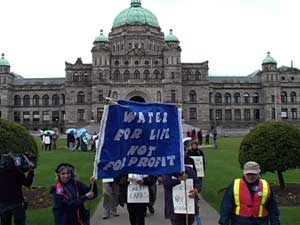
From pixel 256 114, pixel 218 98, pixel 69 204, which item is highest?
pixel 218 98

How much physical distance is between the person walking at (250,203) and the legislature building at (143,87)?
242 ft

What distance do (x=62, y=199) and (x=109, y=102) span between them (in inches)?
70.5

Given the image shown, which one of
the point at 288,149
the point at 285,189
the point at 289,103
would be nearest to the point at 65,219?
the point at 288,149

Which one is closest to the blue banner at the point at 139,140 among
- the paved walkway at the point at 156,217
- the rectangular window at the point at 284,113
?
the paved walkway at the point at 156,217

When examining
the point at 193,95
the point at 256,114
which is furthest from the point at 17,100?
the point at 256,114

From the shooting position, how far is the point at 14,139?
612 inches

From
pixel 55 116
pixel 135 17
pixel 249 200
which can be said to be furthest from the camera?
pixel 135 17

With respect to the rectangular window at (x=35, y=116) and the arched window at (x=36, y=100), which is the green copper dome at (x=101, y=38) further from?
the rectangular window at (x=35, y=116)

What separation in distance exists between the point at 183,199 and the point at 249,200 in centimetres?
246

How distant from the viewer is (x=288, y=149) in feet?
53.1

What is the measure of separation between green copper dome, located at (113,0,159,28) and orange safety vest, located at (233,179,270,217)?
8652 centimetres

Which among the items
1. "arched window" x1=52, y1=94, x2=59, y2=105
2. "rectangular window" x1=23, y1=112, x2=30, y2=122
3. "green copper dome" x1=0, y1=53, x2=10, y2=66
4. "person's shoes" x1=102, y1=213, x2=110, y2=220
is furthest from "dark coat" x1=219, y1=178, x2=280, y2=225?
"rectangular window" x1=23, y1=112, x2=30, y2=122

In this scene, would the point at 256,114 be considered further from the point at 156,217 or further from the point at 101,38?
the point at 156,217

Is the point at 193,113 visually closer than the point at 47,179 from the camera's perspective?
No
